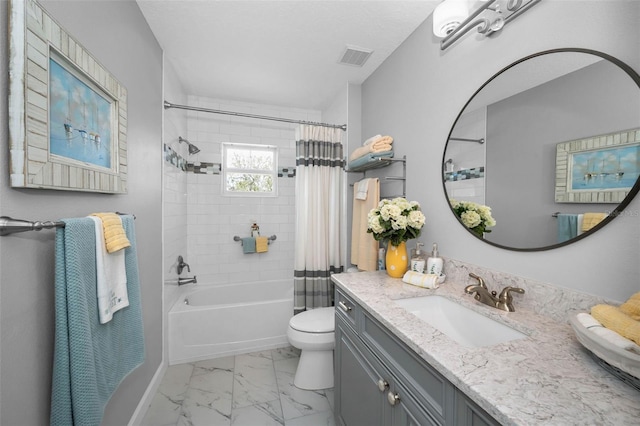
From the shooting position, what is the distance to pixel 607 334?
2.05 ft

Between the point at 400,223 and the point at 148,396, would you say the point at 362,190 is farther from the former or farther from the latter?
the point at 148,396

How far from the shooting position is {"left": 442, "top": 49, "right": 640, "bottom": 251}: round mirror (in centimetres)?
81

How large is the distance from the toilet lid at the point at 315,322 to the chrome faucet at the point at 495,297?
104 cm

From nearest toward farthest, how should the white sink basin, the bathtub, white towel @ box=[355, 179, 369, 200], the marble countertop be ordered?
the marble countertop → the white sink basin → white towel @ box=[355, 179, 369, 200] → the bathtub

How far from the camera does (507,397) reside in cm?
55

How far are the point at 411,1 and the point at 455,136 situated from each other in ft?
2.85

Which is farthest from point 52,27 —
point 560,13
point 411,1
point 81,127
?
point 560,13

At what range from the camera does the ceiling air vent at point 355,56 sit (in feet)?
6.40

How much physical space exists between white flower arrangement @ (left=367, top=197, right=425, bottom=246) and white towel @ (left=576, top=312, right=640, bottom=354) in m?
0.80

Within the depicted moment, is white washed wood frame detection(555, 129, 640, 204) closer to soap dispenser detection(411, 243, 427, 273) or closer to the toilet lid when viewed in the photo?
soap dispenser detection(411, 243, 427, 273)

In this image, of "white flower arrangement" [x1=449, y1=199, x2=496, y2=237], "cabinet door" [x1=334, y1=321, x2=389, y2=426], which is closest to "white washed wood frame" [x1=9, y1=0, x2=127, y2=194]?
"cabinet door" [x1=334, y1=321, x2=389, y2=426]

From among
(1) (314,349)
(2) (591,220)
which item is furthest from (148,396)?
(2) (591,220)

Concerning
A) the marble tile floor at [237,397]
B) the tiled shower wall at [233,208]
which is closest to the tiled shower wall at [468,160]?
the marble tile floor at [237,397]

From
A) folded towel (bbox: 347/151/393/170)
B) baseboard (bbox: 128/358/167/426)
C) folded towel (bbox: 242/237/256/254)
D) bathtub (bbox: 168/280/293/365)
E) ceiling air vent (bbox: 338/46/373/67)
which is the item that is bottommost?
baseboard (bbox: 128/358/167/426)
